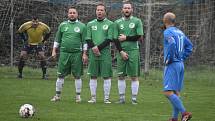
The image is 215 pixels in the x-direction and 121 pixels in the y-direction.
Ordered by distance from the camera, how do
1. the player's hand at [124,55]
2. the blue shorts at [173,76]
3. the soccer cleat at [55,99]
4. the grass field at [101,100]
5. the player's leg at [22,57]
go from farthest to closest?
1. the player's leg at [22,57]
2. the soccer cleat at [55,99]
3. the player's hand at [124,55]
4. the grass field at [101,100]
5. the blue shorts at [173,76]

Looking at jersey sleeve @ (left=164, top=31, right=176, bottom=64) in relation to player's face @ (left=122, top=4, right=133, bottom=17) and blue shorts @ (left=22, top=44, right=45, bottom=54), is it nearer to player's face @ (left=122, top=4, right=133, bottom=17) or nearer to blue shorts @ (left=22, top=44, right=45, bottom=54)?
player's face @ (left=122, top=4, right=133, bottom=17)

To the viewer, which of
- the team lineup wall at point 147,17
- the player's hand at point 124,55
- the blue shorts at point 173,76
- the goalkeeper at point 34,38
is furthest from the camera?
the team lineup wall at point 147,17

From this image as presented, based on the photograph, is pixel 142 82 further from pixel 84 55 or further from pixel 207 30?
pixel 84 55

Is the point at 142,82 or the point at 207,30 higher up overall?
the point at 207,30

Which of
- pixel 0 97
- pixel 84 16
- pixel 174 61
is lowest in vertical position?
pixel 0 97

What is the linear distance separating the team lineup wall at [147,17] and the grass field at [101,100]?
0.64 metres

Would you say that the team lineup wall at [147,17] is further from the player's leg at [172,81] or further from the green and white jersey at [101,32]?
the player's leg at [172,81]

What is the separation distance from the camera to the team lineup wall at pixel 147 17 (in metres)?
20.7

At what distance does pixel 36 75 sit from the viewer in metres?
20.8

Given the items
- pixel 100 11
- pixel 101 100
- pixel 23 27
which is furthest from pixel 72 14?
pixel 23 27

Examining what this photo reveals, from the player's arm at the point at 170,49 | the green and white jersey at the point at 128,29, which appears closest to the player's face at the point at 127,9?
the green and white jersey at the point at 128,29

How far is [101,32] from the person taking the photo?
1318 cm

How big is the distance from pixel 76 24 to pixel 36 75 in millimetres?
7780

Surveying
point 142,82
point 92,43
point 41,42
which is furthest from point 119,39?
point 41,42
